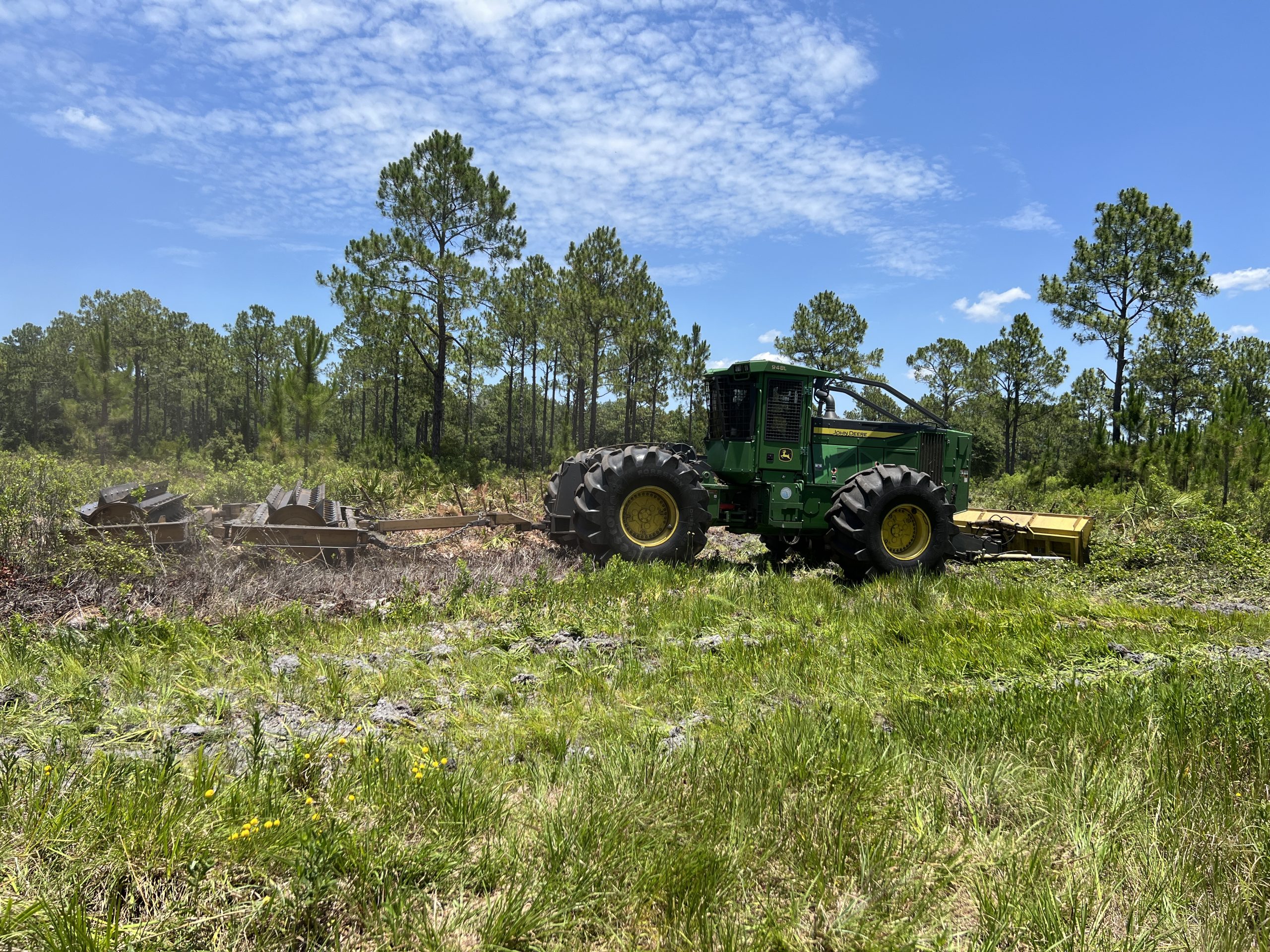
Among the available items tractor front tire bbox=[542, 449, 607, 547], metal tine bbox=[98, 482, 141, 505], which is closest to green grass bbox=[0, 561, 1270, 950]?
metal tine bbox=[98, 482, 141, 505]

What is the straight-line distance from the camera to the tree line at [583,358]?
20.8m

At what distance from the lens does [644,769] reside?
107 inches

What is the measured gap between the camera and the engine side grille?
909 cm

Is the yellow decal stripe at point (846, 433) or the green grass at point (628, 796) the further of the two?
the yellow decal stripe at point (846, 433)

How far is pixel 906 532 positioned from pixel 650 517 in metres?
3.05

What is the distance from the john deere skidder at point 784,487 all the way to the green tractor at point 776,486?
1 centimetres

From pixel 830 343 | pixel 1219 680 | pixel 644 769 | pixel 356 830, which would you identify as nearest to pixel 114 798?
pixel 356 830

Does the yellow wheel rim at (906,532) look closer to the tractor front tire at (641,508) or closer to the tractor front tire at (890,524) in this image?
the tractor front tire at (890,524)

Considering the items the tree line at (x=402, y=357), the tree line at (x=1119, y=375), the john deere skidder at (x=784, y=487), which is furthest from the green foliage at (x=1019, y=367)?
the john deere skidder at (x=784, y=487)

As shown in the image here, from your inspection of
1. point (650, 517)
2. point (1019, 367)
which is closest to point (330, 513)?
point (650, 517)

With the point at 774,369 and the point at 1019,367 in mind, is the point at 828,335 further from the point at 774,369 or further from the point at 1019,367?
the point at 774,369

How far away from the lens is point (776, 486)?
823 cm

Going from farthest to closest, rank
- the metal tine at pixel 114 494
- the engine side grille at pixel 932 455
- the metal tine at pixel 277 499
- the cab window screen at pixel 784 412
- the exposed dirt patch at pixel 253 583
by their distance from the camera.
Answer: the engine side grille at pixel 932 455
the cab window screen at pixel 784 412
the metal tine at pixel 277 499
the metal tine at pixel 114 494
the exposed dirt patch at pixel 253 583

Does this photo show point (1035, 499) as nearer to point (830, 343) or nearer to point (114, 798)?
point (830, 343)
